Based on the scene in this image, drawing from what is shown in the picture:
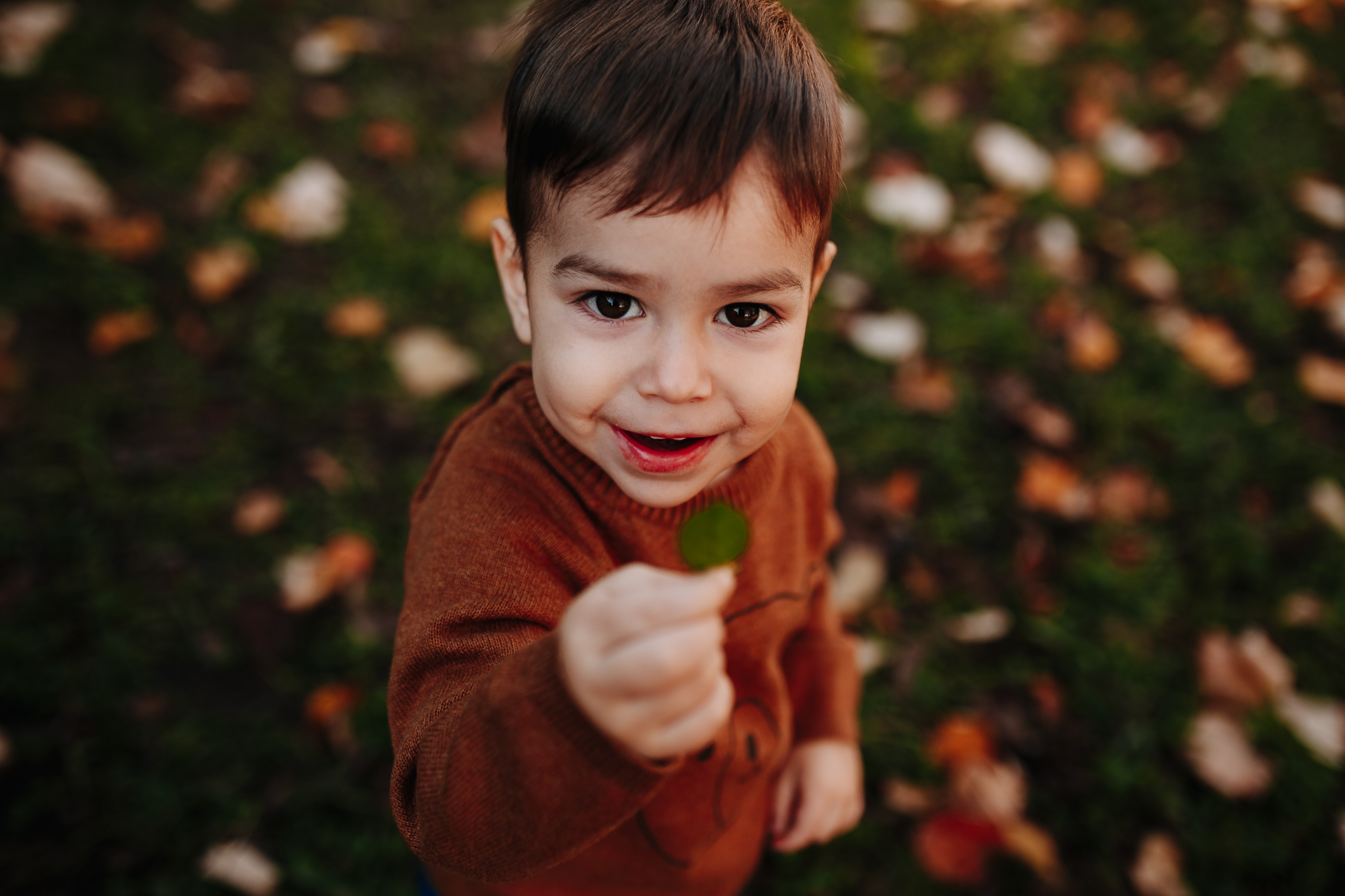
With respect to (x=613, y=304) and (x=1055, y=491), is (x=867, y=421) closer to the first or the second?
(x=1055, y=491)

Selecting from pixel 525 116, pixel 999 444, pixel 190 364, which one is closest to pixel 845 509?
pixel 999 444

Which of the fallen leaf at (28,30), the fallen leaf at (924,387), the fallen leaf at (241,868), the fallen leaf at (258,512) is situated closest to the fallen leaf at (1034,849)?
the fallen leaf at (924,387)

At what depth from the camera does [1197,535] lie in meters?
1.97

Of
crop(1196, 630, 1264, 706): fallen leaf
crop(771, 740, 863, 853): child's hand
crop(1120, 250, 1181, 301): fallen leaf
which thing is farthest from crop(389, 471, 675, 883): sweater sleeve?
crop(1120, 250, 1181, 301): fallen leaf

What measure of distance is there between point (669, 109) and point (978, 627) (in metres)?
1.43

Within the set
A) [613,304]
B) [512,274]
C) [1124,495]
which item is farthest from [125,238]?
[1124,495]

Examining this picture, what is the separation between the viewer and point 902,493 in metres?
1.99

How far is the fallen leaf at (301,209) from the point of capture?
2.25 meters

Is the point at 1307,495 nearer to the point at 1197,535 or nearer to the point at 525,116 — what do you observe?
the point at 1197,535

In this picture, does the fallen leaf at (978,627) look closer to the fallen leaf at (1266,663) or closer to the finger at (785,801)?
the fallen leaf at (1266,663)

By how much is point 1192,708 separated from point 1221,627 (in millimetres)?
225

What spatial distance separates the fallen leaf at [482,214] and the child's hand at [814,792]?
1.56 metres

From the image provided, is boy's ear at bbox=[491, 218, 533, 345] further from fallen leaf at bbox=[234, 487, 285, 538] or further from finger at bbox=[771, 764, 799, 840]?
fallen leaf at bbox=[234, 487, 285, 538]

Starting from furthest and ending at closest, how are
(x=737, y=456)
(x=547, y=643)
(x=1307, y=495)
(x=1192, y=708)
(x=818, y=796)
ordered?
(x=1307, y=495) → (x=1192, y=708) → (x=818, y=796) → (x=737, y=456) → (x=547, y=643)
